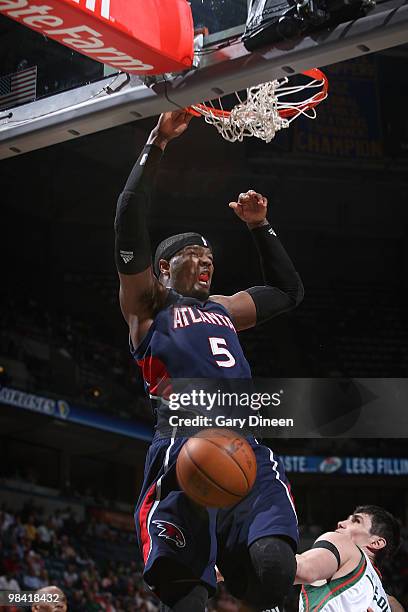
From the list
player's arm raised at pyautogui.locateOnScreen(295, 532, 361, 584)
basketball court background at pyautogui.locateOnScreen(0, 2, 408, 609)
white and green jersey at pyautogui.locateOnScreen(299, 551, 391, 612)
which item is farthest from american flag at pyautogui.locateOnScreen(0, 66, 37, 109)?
basketball court background at pyautogui.locateOnScreen(0, 2, 408, 609)

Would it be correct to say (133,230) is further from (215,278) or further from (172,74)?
(215,278)

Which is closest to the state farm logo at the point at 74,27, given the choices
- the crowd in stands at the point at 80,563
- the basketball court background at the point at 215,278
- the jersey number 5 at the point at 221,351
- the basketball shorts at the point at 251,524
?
the jersey number 5 at the point at 221,351

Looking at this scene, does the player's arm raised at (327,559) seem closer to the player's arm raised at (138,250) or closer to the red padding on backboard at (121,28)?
the player's arm raised at (138,250)

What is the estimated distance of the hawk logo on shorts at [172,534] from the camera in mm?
3076

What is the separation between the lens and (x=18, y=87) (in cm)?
393

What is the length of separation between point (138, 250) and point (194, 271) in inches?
14.4

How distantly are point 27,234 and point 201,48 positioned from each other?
14.9 m

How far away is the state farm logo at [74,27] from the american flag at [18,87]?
48 cm

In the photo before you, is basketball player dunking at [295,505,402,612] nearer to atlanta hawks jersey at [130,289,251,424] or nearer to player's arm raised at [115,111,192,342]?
atlanta hawks jersey at [130,289,251,424]

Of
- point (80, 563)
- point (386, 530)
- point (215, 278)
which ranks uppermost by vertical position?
point (215, 278)

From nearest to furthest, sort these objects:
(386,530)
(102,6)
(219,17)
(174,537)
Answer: (174,537), (102,6), (219,17), (386,530)

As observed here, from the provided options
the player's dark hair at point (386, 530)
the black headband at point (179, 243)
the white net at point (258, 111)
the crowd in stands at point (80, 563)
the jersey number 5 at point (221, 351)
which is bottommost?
the player's dark hair at point (386, 530)

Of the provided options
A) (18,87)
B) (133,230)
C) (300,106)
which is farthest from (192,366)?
(300,106)

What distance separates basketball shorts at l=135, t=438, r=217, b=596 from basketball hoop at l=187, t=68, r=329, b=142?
173cm
